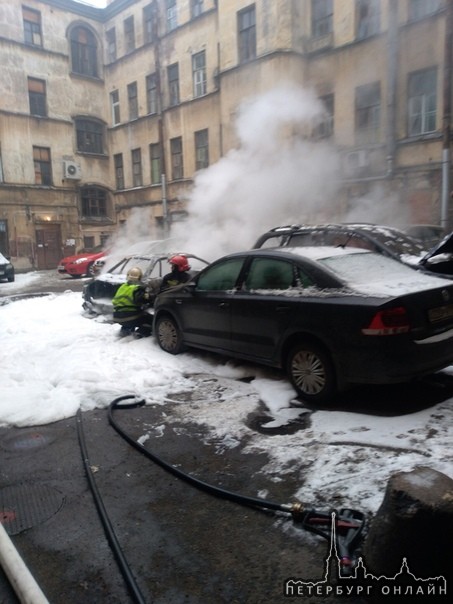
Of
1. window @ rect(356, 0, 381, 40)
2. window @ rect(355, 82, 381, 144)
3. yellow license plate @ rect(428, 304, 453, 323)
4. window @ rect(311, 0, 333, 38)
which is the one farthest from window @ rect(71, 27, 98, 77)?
yellow license plate @ rect(428, 304, 453, 323)

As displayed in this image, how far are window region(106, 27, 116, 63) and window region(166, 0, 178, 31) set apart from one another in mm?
5331

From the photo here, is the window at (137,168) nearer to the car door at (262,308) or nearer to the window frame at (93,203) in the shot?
the window frame at (93,203)

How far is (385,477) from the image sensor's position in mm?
3031

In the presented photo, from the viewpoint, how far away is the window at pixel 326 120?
17656 millimetres

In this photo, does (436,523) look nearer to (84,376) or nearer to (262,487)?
(262,487)

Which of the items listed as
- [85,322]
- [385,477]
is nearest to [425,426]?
[385,477]

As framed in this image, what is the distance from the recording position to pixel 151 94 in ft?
84.9

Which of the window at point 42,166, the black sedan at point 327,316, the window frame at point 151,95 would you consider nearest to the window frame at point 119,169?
the window frame at point 151,95

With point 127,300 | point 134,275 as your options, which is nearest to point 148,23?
point 134,275

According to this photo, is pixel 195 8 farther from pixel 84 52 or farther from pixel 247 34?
pixel 84 52

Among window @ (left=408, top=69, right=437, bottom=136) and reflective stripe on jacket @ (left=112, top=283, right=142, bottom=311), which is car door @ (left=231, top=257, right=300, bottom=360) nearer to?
reflective stripe on jacket @ (left=112, top=283, right=142, bottom=311)

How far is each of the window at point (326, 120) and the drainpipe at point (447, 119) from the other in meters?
4.18

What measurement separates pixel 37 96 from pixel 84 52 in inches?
168

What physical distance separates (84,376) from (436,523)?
4.24m
